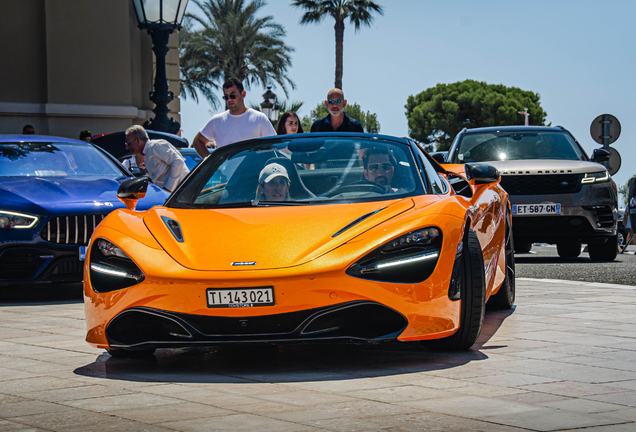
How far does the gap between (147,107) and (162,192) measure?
40.0 feet

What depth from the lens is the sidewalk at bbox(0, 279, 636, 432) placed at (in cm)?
353

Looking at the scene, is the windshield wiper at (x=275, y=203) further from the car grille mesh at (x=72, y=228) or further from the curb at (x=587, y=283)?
the curb at (x=587, y=283)

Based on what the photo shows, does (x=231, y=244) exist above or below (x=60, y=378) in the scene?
above

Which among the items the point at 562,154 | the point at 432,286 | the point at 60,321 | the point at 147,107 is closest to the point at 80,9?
the point at 147,107

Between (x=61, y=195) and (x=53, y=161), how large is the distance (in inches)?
44.6

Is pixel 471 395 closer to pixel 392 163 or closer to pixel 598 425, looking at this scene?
pixel 598 425

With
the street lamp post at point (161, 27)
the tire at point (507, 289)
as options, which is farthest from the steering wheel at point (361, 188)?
the street lamp post at point (161, 27)

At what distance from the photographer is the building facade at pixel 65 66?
706 inches

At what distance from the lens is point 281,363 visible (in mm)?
4898

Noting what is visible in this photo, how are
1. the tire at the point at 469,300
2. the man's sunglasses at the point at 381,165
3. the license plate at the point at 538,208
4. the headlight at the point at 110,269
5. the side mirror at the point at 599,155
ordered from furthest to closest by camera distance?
the side mirror at the point at 599,155 → the license plate at the point at 538,208 → the man's sunglasses at the point at 381,165 → the tire at the point at 469,300 → the headlight at the point at 110,269

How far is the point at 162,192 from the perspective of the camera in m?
8.85

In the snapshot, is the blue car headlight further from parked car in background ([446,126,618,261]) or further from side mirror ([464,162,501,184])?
parked car in background ([446,126,618,261])

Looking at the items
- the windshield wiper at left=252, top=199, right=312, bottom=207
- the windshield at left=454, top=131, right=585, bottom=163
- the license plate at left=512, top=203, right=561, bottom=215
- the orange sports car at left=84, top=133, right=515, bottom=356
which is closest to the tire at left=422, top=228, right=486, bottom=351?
the orange sports car at left=84, top=133, right=515, bottom=356

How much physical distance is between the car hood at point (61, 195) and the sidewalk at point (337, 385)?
1998mm
